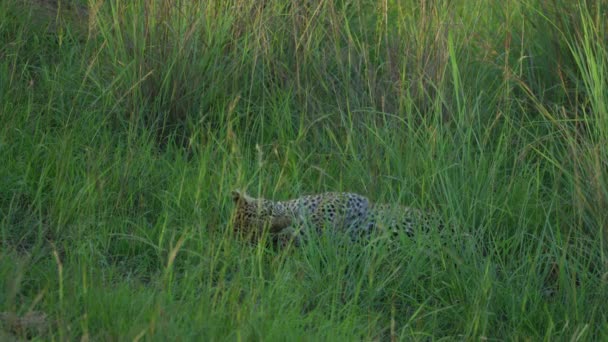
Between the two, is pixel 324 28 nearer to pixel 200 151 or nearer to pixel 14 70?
pixel 200 151

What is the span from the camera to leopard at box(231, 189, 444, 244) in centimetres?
385

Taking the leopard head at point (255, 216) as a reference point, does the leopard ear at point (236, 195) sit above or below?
above

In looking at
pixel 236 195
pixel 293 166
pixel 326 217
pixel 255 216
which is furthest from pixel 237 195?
pixel 293 166

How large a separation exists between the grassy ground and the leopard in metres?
0.10

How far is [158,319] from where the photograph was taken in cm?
291

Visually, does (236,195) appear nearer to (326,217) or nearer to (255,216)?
(255,216)

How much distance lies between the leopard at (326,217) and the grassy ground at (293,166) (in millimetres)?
99

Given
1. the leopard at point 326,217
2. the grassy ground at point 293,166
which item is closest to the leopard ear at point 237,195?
the leopard at point 326,217

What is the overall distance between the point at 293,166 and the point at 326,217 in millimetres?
535

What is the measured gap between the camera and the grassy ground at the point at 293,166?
3.35m

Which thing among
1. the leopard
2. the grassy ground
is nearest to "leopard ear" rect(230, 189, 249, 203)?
the leopard

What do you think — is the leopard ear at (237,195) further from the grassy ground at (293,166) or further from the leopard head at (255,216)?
the grassy ground at (293,166)

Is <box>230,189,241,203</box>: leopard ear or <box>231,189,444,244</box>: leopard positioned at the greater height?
<box>230,189,241,203</box>: leopard ear

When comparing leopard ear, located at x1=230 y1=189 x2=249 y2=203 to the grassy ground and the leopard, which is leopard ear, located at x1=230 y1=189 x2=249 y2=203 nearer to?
the leopard
